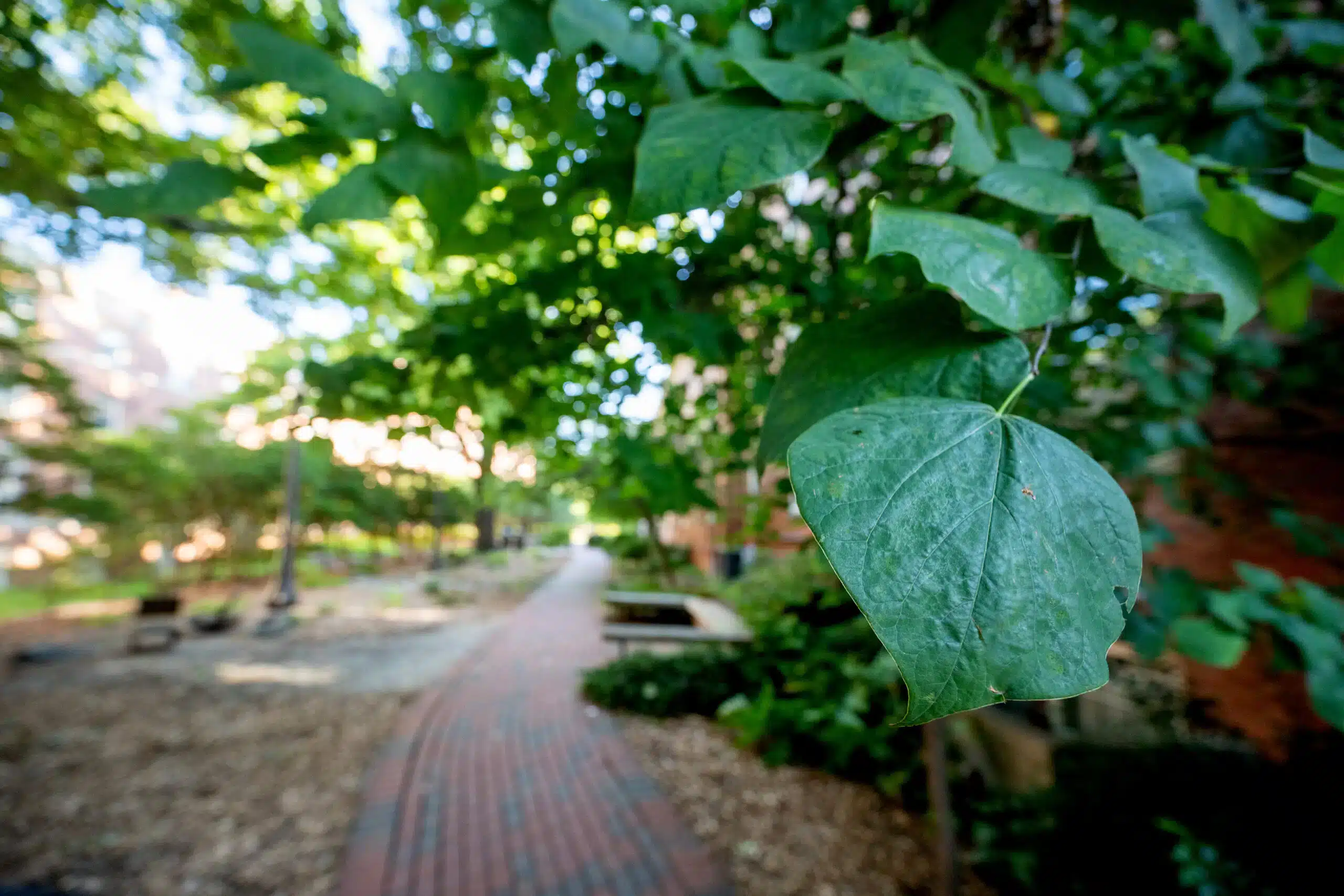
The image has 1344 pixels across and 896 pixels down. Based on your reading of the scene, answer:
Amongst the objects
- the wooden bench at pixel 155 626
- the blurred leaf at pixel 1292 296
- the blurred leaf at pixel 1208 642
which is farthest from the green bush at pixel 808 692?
the wooden bench at pixel 155 626

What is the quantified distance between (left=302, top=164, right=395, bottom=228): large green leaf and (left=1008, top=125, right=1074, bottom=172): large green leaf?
95 centimetres

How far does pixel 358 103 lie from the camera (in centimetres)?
93

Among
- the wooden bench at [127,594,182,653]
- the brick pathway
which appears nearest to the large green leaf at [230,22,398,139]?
the brick pathway

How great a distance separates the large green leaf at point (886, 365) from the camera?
1.82ft

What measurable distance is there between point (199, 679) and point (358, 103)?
9686mm

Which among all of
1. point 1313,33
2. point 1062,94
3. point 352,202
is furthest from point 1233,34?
point 352,202

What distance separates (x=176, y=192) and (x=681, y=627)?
6.70 metres

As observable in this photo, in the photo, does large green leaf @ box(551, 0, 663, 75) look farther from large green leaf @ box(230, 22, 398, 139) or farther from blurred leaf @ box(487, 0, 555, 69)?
large green leaf @ box(230, 22, 398, 139)

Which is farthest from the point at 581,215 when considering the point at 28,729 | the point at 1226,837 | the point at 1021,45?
the point at 28,729

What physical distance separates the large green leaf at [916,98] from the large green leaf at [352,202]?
2.44 feet

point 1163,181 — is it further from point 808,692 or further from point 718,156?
point 808,692

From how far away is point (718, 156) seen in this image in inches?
24.0

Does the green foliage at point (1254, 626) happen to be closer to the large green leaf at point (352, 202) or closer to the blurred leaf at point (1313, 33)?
the blurred leaf at point (1313, 33)

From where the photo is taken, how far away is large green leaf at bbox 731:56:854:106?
0.62 m
